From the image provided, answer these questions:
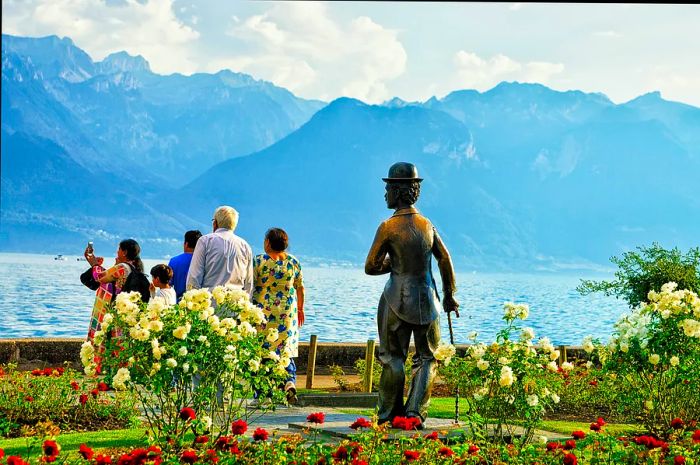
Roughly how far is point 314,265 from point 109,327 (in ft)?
603

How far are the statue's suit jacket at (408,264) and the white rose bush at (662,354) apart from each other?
1748 millimetres

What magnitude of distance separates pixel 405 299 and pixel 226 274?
225 centimetres

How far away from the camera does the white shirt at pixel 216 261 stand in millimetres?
9898

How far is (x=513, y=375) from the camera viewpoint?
7.02 meters

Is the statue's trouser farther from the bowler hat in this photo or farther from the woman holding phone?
the woman holding phone

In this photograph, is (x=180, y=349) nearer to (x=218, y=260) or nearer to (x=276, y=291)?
(x=218, y=260)

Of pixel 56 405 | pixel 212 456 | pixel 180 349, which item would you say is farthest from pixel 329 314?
pixel 212 456

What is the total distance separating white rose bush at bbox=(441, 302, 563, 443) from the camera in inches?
280

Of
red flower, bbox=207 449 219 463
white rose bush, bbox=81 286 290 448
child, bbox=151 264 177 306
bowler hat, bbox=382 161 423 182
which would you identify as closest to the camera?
red flower, bbox=207 449 219 463

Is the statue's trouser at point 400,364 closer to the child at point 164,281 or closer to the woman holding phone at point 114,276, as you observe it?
the child at point 164,281

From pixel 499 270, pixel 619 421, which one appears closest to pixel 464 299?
pixel 619 421

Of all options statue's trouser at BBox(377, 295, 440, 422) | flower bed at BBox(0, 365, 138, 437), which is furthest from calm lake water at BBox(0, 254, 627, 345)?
statue's trouser at BBox(377, 295, 440, 422)

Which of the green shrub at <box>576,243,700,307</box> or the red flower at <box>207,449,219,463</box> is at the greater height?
the green shrub at <box>576,243,700,307</box>

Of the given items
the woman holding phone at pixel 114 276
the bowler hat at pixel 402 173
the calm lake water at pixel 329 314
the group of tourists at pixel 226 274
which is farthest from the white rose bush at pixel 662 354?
the calm lake water at pixel 329 314
